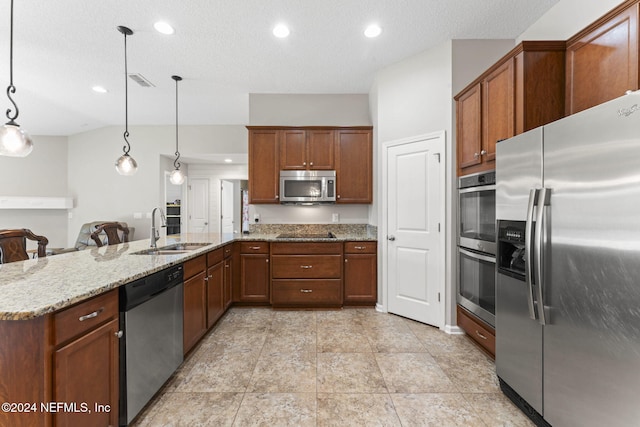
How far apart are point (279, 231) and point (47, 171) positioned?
16.8ft

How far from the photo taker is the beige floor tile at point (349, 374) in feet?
6.62

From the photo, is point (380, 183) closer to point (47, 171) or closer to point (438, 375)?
point (438, 375)

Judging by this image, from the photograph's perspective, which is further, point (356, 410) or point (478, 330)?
point (478, 330)

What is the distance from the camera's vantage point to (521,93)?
2.04m

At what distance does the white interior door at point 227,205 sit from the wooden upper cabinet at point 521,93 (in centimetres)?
562

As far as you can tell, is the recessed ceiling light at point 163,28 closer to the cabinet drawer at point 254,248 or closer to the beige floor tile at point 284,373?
the cabinet drawer at point 254,248

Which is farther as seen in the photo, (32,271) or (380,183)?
(380,183)

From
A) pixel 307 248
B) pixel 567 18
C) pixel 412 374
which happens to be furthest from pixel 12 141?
pixel 567 18

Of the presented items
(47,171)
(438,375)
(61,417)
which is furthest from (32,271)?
(47,171)

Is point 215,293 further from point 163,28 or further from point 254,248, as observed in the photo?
point 163,28

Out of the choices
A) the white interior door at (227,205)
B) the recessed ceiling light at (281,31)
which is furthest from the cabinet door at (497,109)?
the white interior door at (227,205)

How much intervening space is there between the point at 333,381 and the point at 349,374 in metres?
0.15

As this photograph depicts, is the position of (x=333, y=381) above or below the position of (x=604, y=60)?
below

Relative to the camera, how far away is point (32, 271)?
69.2 inches
